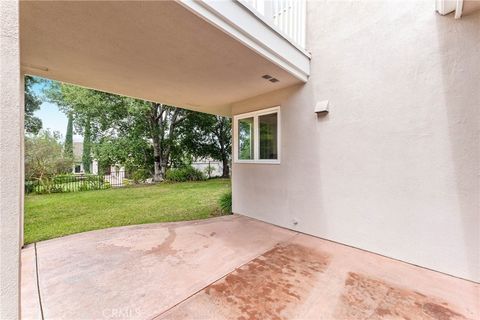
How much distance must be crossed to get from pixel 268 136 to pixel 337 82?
1.78 metres

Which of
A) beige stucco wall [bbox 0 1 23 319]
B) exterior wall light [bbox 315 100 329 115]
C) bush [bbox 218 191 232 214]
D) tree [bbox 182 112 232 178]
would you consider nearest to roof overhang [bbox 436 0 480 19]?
exterior wall light [bbox 315 100 329 115]

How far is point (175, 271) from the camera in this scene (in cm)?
281

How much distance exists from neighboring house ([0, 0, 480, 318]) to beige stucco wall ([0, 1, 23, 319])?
4.34 feet

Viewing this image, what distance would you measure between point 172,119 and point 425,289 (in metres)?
13.7

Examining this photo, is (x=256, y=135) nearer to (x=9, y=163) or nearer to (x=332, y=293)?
(x=332, y=293)

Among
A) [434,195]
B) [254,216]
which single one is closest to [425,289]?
[434,195]

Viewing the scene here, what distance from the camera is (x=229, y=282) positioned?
2.56 m

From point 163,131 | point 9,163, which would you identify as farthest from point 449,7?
point 163,131

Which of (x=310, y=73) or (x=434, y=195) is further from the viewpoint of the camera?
(x=310, y=73)

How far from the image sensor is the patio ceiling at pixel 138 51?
221cm

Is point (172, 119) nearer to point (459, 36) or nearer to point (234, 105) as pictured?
point (234, 105)

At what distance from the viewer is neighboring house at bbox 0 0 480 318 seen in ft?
8.34

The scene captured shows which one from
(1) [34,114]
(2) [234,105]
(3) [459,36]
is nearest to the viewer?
(3) [459,36]

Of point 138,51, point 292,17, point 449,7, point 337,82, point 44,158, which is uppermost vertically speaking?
point 292,17
